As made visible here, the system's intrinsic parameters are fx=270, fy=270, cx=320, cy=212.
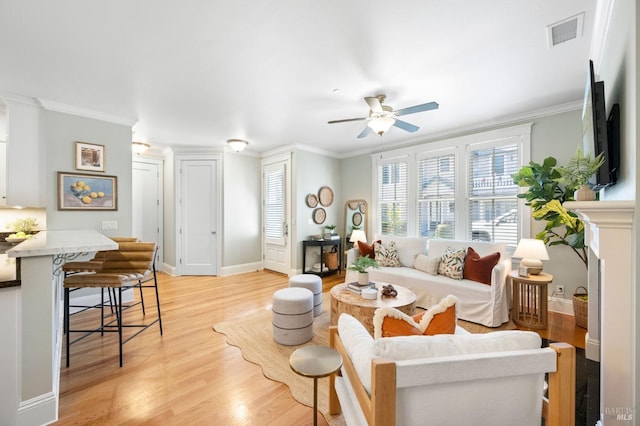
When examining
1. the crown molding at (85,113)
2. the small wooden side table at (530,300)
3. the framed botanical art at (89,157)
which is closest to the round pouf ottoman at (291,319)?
the small wooden side table at (530,300)

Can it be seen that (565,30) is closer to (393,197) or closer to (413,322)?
(413,322)

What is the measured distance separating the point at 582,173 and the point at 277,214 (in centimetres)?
485

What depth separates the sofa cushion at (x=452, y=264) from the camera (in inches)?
138

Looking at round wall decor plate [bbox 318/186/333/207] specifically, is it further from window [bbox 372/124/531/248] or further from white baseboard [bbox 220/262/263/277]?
white baseboard [bbox 220/262/263/277]

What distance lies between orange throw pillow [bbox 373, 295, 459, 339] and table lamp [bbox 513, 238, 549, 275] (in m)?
2.25

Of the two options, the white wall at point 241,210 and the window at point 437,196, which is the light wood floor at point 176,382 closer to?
the window at point 437,196

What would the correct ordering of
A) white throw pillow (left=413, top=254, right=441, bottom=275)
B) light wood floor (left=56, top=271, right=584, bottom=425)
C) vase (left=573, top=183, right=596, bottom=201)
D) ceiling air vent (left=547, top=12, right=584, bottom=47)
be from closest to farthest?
1. vase (left=573, top=183, right=596, bottom=201)
2. light wood floor (left=56, top=271, right=584, bottom=425)
3. ceiling air vent (left=547, top=12, right=584, bottom=47)
4. white throw pillow (left=413, top=254, right=441, bottom=275)

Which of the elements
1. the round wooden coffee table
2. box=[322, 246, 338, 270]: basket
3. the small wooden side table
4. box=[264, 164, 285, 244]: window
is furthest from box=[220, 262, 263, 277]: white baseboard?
the small wooden side table

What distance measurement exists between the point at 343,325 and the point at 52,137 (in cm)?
425

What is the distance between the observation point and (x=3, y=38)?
210 centimetres

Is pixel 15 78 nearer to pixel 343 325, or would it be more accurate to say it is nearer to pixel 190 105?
pixel 190 105

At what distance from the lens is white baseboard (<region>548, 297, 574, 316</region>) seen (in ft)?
11.2

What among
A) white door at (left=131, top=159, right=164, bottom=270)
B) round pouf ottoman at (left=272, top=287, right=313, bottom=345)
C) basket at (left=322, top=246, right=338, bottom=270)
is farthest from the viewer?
white door at (left=131, top=159, right=164, bottom=270)

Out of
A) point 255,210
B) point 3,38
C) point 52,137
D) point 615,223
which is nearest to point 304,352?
point 615,223
